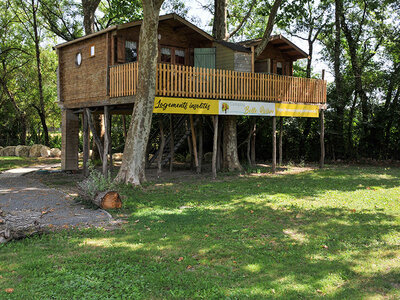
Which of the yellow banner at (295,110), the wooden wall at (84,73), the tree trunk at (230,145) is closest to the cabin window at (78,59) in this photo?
the wooden wall at (84,73)

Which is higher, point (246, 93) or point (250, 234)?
point (246, 93)

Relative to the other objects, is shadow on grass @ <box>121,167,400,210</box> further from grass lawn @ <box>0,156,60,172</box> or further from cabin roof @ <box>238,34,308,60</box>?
grass lawn @ <box>0,156,60,172</box>

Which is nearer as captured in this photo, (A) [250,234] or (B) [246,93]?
(A) [250,234]

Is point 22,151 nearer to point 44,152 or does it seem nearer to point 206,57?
point 44,152

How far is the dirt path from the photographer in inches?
310

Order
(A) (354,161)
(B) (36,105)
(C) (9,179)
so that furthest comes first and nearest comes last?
(B) (36,105) < (A) (354,161) < (C) (9,179)

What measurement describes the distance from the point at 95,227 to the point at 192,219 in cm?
215

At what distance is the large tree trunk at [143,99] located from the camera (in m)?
13.1

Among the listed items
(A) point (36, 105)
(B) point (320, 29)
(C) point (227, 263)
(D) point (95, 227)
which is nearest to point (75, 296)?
(C) point (227, 263)

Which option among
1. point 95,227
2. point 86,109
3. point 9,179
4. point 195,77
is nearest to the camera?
point 95,227

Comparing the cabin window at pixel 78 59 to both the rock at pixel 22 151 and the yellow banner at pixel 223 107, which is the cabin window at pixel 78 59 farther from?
the rock at pixel 22 151

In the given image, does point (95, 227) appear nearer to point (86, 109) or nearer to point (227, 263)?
point (227, 263)

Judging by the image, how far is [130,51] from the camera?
1684cm

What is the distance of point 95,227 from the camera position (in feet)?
26.7
